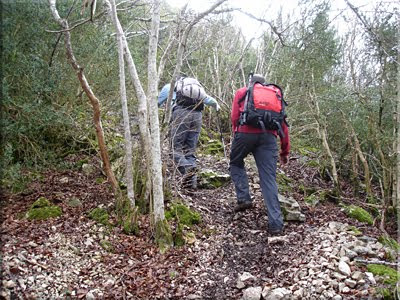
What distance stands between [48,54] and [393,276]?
5255mm

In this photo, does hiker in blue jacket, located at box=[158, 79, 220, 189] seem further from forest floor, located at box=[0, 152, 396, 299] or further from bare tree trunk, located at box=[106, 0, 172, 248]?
bare tree trunk, located at box=[106, 0, 172, 248]

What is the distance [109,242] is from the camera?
429 centimetres

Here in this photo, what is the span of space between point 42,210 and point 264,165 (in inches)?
121

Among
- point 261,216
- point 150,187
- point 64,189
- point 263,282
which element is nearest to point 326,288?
point 263,282

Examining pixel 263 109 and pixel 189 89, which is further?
pixel 189 89

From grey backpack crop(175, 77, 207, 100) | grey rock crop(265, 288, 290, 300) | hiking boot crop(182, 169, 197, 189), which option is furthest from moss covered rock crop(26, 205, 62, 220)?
grey rock crop(265, 288, 290, 300)

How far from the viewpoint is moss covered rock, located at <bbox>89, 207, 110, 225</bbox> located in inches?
182

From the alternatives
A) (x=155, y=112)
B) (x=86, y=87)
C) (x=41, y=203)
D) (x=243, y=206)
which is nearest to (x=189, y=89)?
(x=155, y=112)

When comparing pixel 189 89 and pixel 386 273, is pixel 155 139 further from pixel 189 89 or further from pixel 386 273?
pixel 386 273

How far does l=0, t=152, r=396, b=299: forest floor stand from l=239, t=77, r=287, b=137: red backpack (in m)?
1.43

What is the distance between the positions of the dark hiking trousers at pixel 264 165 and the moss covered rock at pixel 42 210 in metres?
2.63

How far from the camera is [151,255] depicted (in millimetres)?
4184

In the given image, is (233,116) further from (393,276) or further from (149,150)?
(393,276)

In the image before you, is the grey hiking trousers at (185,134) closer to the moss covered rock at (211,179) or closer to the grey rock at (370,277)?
the moss covered rock at (211,179)
